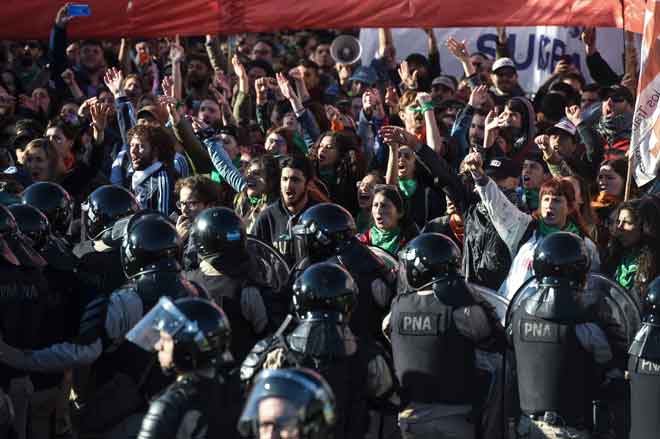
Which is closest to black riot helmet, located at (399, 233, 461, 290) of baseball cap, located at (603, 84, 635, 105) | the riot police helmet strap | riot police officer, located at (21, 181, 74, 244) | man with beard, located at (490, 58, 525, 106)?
the riot police helmet strap

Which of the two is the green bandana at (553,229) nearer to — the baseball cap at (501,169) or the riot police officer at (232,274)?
the baseball cap at (501,169)

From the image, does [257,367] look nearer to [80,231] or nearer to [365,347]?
[365,347]

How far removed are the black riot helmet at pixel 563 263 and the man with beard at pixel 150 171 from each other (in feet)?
11.4

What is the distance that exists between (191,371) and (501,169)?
494cm

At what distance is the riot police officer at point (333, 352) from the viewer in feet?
20.5

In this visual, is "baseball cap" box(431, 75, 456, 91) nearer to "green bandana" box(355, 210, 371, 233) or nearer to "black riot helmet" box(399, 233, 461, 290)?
"green bandana" box(355, 210, 371, 233)

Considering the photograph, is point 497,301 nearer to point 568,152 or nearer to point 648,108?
point 648,108

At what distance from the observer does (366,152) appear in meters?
12.3

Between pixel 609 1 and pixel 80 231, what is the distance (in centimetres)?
493

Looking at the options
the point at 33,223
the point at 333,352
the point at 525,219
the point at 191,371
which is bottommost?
the point at 525,219

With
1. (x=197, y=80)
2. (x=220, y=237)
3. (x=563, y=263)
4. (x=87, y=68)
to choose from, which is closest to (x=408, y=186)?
(x=563, y=263)

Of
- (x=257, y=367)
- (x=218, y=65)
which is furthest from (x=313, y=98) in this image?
(x=257, y=367)

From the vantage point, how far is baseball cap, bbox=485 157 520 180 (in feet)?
32.2

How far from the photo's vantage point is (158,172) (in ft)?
32.8
